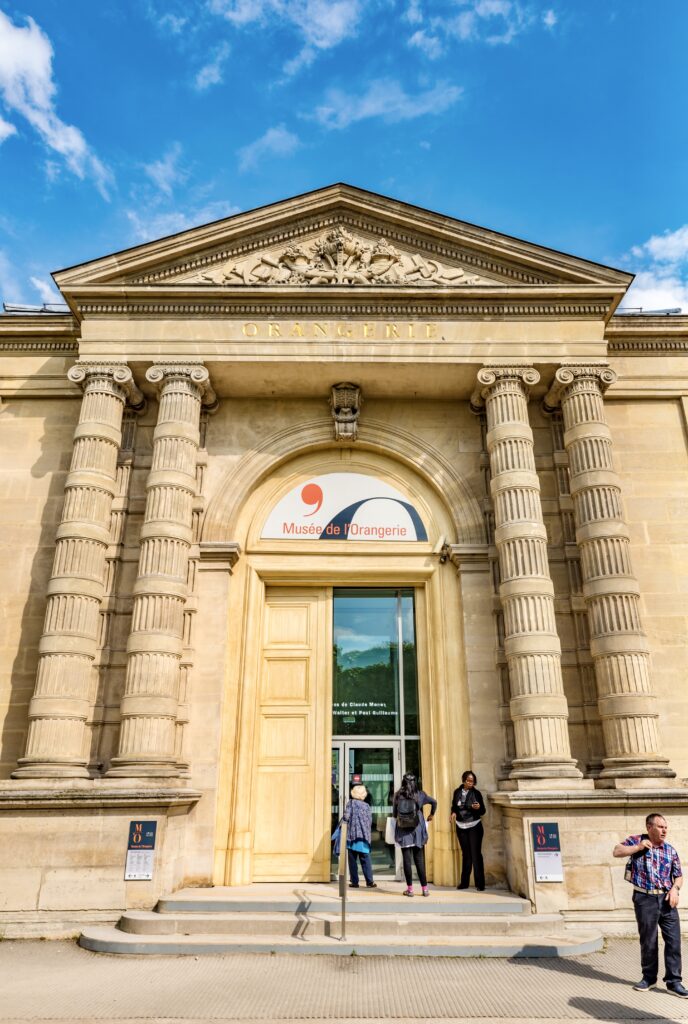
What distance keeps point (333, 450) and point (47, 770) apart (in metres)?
8.47

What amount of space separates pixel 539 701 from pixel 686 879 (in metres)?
3.35

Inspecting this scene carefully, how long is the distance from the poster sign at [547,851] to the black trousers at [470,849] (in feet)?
4.35

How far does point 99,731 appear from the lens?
12773 millimetres

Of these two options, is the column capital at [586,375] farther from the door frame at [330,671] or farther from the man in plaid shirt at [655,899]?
the man in plaid shirt at [655,899]

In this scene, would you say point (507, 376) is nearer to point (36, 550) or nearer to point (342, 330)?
point (342, 330)

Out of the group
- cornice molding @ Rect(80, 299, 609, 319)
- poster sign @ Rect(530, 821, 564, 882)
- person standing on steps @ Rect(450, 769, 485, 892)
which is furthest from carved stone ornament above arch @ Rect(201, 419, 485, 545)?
poster sign @ Rect(530, 821, 564, 882)

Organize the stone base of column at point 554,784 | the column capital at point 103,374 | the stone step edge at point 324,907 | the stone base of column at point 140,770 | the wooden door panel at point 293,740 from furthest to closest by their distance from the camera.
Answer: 1. the column capital at point 103,374
2. the wooden door panel at point 293,740
3. the stone base of column at point 140,770
4. the stone base of column at point 554,784
5. the stone step edge at point 324,907

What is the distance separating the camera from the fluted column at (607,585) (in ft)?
38.7

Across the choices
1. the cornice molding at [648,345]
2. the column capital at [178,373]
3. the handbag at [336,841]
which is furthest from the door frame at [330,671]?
the cornice molding at [648,345]

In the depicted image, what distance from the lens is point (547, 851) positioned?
1055 centimetres

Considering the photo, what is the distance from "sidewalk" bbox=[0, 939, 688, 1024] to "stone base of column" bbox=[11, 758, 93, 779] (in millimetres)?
2606

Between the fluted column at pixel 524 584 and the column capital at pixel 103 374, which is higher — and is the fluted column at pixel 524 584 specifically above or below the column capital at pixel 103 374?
below

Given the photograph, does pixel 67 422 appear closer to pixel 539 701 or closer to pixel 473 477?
pixel 473 477

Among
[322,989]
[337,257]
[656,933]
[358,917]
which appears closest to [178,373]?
[337,257]
